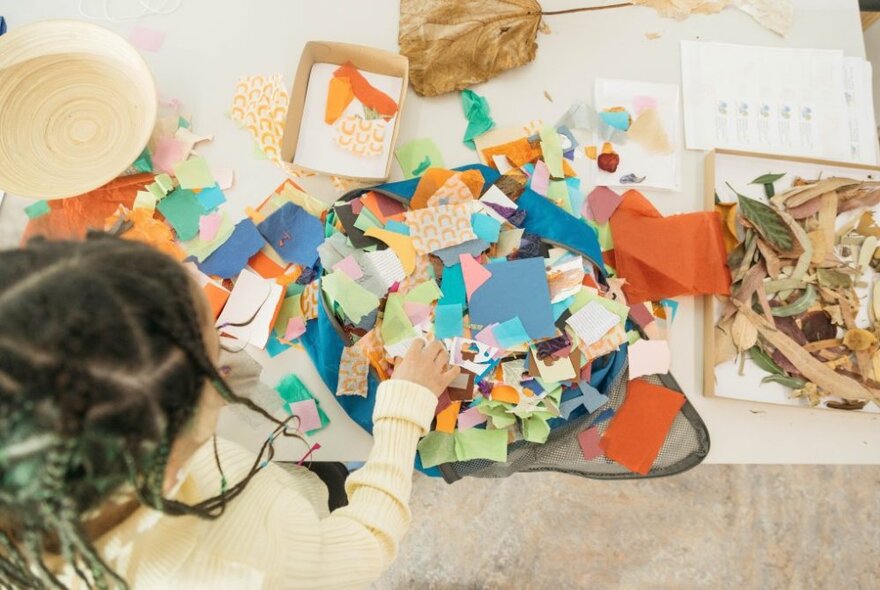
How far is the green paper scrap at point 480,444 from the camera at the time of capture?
0.92 meters

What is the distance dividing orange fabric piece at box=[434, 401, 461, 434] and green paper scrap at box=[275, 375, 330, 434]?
0.58 feet

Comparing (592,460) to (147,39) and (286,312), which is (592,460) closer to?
(286,312)

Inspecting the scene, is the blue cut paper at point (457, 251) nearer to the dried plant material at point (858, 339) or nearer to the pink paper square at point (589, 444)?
the pink paper square at point (589, 444)

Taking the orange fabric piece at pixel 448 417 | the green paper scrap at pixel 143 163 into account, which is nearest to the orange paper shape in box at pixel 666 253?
the orange fabric piece at pixel 448 417

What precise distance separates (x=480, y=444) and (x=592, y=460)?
189mm

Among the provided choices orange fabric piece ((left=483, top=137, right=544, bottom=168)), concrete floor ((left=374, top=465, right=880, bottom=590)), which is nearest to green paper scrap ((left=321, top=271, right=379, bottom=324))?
orange fabric piece ((left=483, top=137, right=544, bottom=168))

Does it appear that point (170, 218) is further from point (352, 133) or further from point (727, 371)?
point (727, 371)

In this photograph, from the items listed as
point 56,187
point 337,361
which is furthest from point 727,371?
point 56,187

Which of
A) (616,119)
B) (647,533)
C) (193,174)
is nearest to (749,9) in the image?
(616,119)

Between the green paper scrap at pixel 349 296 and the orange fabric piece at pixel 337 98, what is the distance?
295mm

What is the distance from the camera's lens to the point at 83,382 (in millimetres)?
407

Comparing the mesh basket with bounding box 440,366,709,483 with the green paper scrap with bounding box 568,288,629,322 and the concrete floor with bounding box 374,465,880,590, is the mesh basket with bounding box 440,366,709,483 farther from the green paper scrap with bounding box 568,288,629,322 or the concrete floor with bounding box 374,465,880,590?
the concrete floor with bounding box 374,465,880,590

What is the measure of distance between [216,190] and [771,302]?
3.09 ft

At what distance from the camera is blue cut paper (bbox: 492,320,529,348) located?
0.90 m
